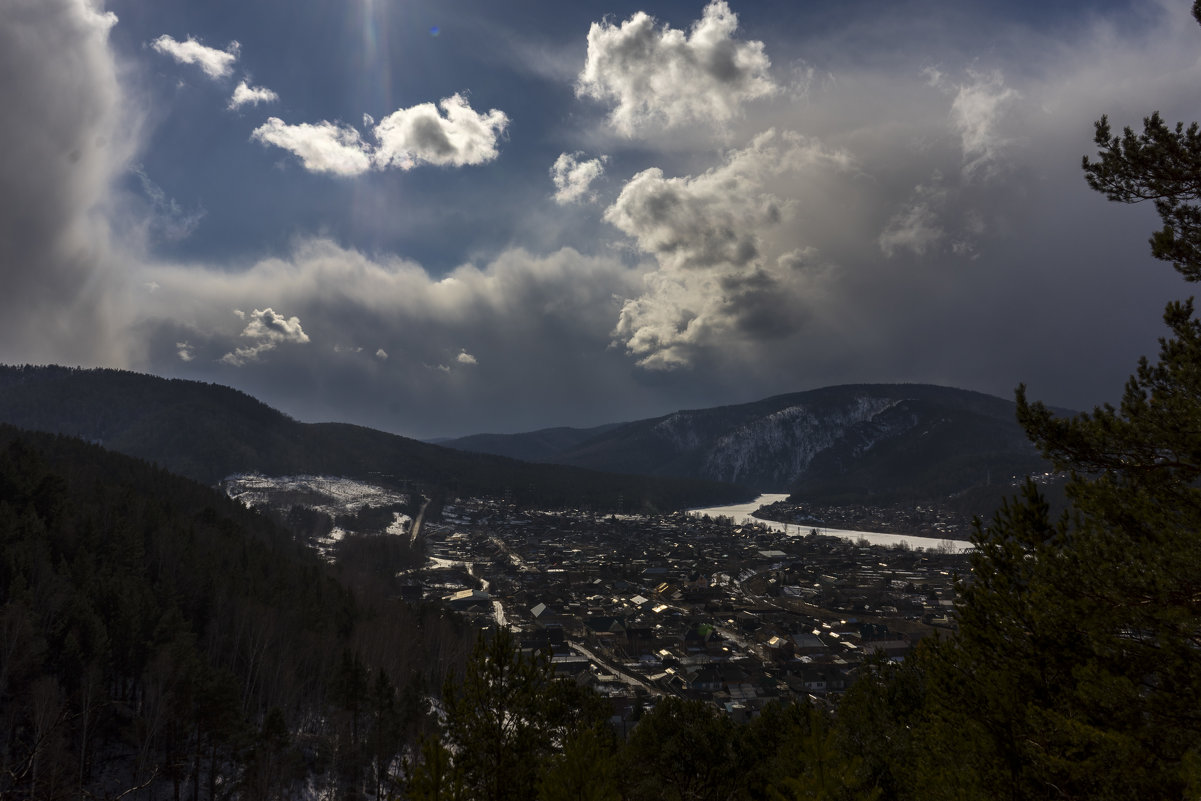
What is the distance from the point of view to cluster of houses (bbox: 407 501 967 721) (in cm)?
5938

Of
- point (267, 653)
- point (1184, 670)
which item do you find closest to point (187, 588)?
point (267, 653)

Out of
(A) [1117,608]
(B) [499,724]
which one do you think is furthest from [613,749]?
(A) [1117,608]

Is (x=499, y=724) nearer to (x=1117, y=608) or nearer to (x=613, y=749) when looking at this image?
(x=613, y=749)

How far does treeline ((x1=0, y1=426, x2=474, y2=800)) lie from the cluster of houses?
53.8 ft

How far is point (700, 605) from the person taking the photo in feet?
317

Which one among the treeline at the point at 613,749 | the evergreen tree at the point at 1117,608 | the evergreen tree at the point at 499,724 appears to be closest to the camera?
the evergreen tree at the point at 1117,608

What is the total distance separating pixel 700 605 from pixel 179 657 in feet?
256

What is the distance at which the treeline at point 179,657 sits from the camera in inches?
1303

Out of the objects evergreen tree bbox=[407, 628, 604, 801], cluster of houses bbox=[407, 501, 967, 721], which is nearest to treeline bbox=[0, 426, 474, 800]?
evergreen tree bbox=[407, 628, 604, 801]

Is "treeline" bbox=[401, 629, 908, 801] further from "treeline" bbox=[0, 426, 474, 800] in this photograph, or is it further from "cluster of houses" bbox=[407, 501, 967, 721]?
"treeline" bbox=[0, 426, 474, 800]

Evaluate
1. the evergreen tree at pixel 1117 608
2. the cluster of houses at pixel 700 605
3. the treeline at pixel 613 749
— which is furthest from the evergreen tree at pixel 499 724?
the evergreen tree at pixel 1117 608

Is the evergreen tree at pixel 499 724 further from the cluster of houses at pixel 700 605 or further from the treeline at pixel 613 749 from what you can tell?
the cluster of houses at pixel 700 605

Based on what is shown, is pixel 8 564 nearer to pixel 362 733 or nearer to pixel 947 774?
pixel 362 733

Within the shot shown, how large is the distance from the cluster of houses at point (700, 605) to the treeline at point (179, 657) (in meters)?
16.4
